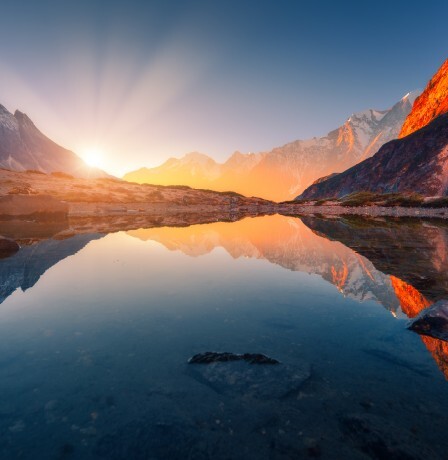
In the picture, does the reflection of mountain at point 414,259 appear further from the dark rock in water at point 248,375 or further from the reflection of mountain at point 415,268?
the dark rock in water at point 248,375

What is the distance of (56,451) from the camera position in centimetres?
506

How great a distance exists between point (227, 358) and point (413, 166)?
147 m

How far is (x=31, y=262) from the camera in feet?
61.6

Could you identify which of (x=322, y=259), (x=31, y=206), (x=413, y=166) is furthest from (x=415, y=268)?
(x=413, y=166)

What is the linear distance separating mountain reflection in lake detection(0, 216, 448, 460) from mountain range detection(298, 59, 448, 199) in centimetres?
11863

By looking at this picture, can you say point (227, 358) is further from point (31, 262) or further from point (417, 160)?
point (417, 160)

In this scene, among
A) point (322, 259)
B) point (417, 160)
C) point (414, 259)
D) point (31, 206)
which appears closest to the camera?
point (414, 259)

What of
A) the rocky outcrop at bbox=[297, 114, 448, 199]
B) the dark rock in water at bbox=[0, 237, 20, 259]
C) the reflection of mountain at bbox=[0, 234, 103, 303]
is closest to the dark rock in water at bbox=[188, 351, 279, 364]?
the reflection of mountain at bbox=[0, 234, 103, 303]

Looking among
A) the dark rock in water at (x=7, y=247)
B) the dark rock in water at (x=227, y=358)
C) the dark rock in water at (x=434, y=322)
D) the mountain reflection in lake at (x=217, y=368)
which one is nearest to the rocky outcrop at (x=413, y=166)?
the dark rock in water at (x=434, y=322)

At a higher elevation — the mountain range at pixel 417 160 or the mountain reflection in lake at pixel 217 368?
the mountain range at pixel 417 160

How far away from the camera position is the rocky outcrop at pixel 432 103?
154 m

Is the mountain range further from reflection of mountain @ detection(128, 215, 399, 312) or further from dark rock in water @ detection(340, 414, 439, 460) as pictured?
Answer: dark rock in water @ detection(340, 414, 439, 460)

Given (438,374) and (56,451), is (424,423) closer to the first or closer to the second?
(438,374)

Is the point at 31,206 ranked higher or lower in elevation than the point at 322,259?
lower
